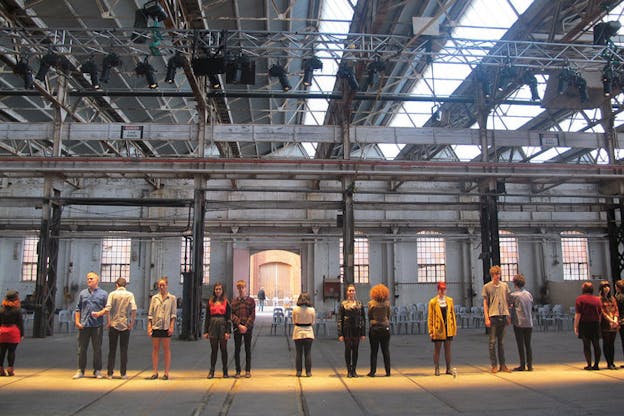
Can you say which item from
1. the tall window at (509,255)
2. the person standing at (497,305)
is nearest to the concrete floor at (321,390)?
the person standing at (497,305)

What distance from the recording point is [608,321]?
314 inches

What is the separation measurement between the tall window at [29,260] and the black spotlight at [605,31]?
2486 centimetres

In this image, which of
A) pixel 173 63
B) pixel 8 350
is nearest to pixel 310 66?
pixel 173 63

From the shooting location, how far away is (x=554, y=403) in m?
5.87

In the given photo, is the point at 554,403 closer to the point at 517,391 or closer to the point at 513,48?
the point at 517,391

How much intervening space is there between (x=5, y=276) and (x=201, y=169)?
630 inches

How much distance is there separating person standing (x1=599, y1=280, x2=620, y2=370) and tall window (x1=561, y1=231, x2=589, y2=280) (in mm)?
20333

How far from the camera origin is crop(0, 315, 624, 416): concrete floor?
5660 millimetres

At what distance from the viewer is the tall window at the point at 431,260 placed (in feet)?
85.2

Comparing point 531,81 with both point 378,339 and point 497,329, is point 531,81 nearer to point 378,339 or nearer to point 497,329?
point 497,329

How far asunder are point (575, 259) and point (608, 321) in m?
21.1

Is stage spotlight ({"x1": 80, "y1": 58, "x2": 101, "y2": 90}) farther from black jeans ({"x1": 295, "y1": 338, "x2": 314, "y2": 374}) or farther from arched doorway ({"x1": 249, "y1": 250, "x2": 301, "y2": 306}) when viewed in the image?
arched doorway ({"x1": 249, "y1": 250, "x2": 301, "y2": 306})

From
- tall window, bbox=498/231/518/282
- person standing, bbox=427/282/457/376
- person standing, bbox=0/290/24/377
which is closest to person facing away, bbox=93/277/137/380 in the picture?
person standing, bbox=0/290/24/377

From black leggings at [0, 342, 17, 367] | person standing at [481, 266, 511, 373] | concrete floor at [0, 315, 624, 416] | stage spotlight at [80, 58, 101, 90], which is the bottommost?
concrete floor at [0, 315, 624, 416]
